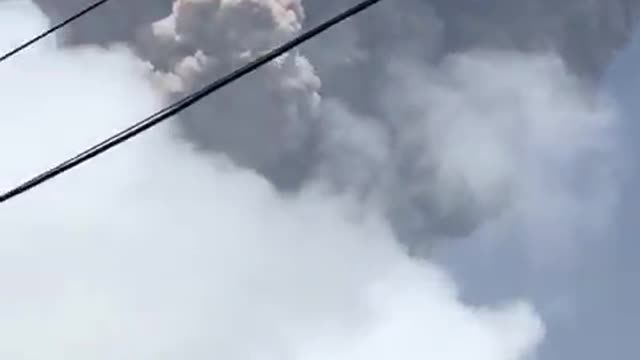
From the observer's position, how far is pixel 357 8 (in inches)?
368

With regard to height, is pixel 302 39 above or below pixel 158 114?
above

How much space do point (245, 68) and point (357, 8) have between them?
112cm

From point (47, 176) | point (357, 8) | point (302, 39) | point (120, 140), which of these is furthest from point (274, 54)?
point (47, 176)

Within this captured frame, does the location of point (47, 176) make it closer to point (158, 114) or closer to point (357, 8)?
point (158, 114)

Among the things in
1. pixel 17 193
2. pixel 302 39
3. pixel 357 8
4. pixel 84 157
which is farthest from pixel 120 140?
pixel 357 8

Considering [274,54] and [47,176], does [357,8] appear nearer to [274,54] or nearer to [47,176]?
[274,54]

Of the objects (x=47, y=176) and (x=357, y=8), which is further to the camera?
(x=357, y=8)

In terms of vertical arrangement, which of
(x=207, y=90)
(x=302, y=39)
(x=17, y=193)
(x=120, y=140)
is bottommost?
(x=17, y=193)

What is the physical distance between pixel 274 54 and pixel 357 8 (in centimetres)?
85

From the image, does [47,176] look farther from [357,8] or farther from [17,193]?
[357,8]

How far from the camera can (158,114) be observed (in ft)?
29.0

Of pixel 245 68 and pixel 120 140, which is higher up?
pixel 245 68

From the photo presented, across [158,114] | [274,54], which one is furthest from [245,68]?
[158,114]


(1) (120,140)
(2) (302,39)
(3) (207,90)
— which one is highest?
(2) (302,39)
